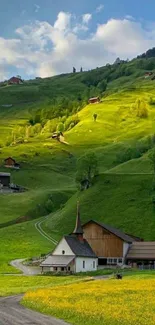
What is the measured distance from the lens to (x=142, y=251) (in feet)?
379

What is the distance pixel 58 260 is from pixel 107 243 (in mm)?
16677

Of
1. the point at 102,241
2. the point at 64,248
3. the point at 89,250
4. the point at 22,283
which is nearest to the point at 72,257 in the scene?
the point at 64,248

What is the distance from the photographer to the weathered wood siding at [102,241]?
4606 inches

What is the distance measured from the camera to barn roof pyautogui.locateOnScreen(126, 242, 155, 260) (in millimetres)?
114125

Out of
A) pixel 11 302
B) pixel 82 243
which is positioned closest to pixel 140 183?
pixel 82 243

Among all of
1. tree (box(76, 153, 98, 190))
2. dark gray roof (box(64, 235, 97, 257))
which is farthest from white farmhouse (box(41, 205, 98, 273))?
tree (box(76, 153, 98, 190))

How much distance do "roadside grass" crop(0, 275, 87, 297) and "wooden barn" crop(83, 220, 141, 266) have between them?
29767 mm

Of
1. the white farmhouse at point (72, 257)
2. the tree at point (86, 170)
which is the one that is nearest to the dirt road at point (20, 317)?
the white farmhouse at point (72, 257)

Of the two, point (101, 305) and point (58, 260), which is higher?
point (101, 305)

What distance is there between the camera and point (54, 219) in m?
147

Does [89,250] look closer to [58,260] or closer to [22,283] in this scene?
[58,260]

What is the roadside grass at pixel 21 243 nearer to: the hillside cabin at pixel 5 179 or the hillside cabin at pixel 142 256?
the hillside cabin at pixel 142 256

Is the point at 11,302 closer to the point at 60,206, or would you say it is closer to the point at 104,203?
the point at 104,203

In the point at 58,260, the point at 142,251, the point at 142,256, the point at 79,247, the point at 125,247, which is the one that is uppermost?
the point at 79,247
